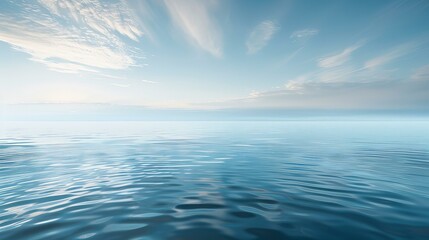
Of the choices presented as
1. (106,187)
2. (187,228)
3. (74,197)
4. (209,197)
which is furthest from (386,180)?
(74,197)

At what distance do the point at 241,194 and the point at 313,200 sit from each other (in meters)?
3.05

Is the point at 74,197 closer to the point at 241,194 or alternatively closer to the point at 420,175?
the point at 241,194

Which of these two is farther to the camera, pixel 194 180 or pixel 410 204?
pixel 194 180

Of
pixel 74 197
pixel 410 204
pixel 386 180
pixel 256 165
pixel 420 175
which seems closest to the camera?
pixel 410 204

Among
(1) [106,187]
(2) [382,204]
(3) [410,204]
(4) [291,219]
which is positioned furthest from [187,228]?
(3) [410,204]

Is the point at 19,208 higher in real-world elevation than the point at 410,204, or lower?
lower

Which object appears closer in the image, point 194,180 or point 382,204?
point 382,204

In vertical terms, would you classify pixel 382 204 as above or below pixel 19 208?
above

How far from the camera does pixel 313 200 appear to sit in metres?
8.55

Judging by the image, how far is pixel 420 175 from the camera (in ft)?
42.7

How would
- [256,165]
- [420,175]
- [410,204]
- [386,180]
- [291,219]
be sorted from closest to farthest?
[291,219] → [410,204] → [386,180] → [420,175] → [256,165]

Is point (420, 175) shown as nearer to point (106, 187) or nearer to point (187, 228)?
point (187, 228)

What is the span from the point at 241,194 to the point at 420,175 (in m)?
12.5

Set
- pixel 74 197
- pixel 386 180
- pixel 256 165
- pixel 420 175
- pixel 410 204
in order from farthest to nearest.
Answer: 1. pixel 256 165
2. pixel 420 175
3. pixel 386 180
4. pixel 74 197
5. pixel 410 204
